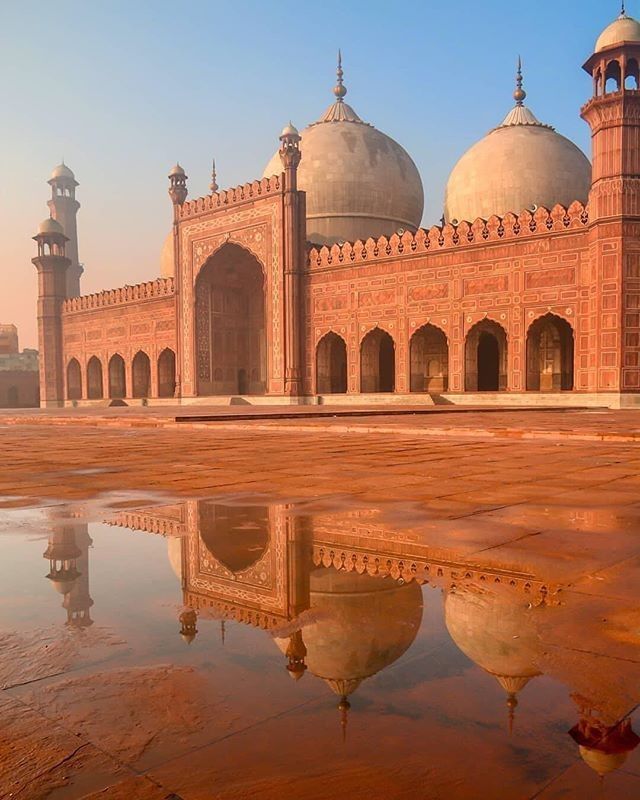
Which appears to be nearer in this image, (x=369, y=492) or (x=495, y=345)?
(x=369, y=492)

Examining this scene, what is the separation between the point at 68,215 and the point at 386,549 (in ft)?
149

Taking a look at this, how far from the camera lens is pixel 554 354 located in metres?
16.4

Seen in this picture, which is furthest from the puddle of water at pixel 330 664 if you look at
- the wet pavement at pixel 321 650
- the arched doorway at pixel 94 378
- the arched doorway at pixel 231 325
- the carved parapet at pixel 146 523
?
the arched doorway at pixel 94 378

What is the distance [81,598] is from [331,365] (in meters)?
17.3

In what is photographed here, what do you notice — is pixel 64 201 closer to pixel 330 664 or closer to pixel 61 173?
pixel 61 173

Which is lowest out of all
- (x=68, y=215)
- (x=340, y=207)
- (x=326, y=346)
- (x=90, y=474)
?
(x=90, y=474)

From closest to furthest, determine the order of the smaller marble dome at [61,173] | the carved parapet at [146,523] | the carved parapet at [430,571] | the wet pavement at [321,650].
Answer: the wet pavement at [321,650] → the carved parapet at [430,571] → the carved parapet at [146,523] → the smaller marble dome at [61,173]

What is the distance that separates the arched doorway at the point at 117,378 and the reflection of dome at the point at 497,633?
23.9 metres

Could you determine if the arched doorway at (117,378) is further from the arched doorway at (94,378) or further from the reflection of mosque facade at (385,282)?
the arched doorway at (94,378)

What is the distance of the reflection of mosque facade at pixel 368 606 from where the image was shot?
814mm

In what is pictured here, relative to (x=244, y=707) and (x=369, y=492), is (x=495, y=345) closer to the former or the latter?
(x=369, y=492)

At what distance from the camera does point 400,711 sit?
75 centimetres

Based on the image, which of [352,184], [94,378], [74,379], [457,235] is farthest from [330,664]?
[74,379]

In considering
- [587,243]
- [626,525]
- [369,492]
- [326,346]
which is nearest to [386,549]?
[626,525]
